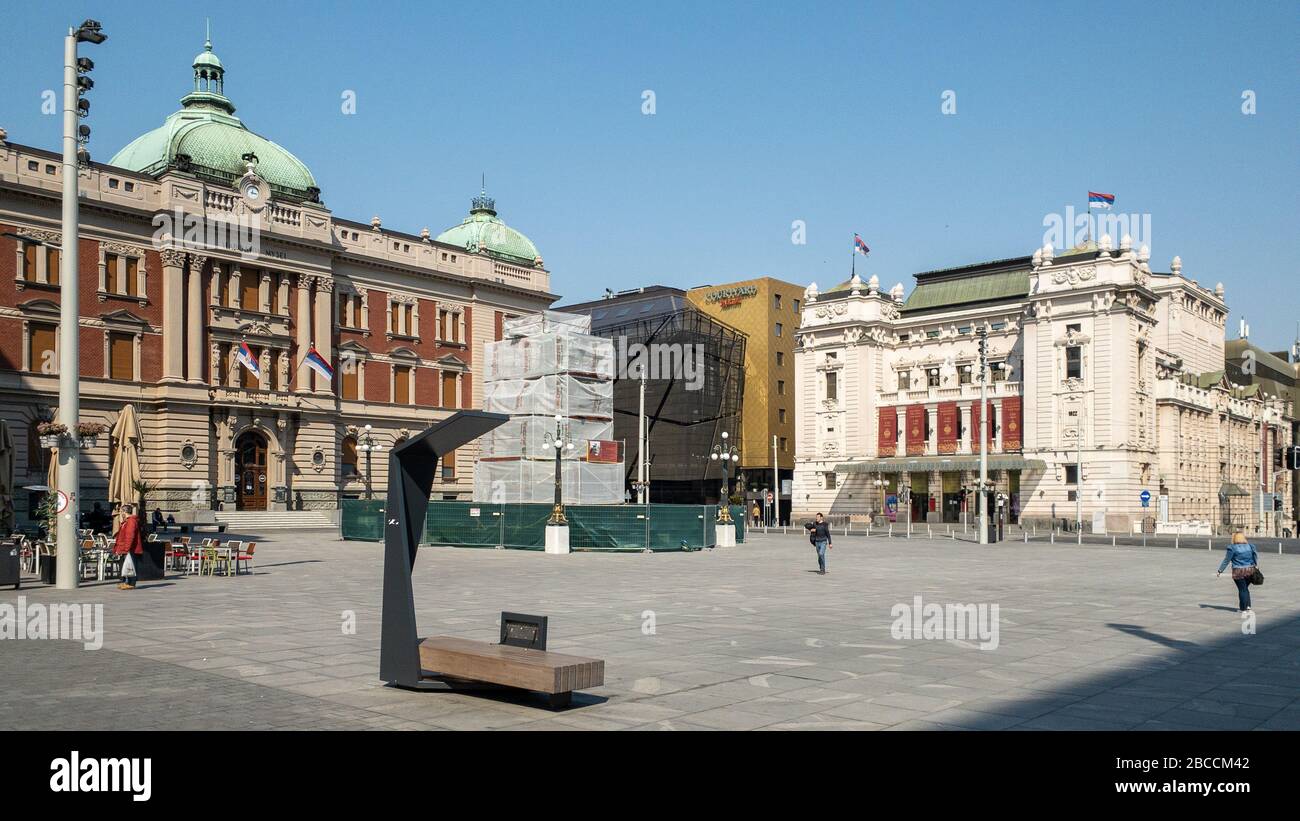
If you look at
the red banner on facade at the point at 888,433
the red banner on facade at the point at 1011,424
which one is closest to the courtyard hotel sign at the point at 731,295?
the red banner on facade at the point at 888,433

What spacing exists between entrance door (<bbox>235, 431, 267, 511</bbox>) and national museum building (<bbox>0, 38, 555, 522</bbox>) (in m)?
0.11

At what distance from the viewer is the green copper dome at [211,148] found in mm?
59125

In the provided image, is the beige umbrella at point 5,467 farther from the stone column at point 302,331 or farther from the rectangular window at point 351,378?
the rectangular window at point 351,378

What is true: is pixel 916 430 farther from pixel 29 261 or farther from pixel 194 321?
pixel 29 261

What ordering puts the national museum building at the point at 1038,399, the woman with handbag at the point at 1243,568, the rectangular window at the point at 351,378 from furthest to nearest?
the national museum building at the point at 1038,399 < the rectangular window at the point at 351,378 < the woman with handbag at the point at 1243,568

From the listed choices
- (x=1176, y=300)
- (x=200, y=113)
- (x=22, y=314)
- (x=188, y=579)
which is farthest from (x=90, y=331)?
(x=1176, y=300)

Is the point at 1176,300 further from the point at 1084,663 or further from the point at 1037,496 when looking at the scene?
the point at 1084,663

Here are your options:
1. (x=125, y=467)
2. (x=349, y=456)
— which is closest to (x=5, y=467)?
(x=125, y=467)

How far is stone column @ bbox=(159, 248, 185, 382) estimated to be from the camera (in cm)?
5438

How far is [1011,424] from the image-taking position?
240 ft

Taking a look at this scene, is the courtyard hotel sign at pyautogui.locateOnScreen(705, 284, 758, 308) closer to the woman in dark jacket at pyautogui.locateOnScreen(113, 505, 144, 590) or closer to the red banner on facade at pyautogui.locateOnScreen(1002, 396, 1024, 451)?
the red banner on facade at pyautogui.locateOnScreen(1002, 396, 1024, 451)

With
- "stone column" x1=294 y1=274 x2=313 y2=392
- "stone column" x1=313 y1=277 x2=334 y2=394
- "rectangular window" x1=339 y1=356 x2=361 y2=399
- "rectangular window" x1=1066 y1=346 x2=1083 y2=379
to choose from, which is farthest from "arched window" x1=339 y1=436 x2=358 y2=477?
"rectangular window" x1=1066 y1=346 x2=1083 y2=379

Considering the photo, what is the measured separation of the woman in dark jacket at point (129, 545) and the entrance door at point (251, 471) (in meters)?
35.5
